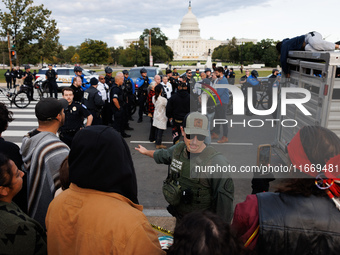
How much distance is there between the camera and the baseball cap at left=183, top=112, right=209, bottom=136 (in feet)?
9.43

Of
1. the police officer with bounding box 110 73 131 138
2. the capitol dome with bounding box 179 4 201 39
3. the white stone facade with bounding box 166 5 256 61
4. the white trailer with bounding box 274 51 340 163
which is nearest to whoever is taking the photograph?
the white trailer with bounding box 274 51 340 163

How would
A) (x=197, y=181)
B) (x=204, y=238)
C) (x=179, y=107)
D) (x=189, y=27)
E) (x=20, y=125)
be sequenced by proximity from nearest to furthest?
1. (x=204, y=238)
2. (x=197, y=181)
3. (x=179, y=107)
4. (x=20, y=125)
5. (x=189, y=27)

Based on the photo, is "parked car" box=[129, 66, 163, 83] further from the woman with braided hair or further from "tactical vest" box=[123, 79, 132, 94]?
the woman with braided hair

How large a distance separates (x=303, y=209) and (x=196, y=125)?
58.2 inches

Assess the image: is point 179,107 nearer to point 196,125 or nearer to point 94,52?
point 196,125

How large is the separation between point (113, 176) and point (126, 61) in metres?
76.6

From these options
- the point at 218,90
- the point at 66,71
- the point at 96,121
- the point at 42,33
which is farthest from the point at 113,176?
the point at 42,33

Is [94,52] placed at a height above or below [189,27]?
below

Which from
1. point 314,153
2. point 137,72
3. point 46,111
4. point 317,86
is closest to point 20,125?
point 137,72

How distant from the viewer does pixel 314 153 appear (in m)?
1.71

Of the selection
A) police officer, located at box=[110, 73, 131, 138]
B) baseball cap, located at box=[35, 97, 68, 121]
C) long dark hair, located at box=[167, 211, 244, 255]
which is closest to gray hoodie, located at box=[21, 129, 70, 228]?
baseball cap, located at box=[35, 97, 68, 121]

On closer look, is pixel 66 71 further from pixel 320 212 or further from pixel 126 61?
pixel 126 61

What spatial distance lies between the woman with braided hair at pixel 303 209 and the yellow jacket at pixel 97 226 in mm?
557

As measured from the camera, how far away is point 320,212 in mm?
1606
